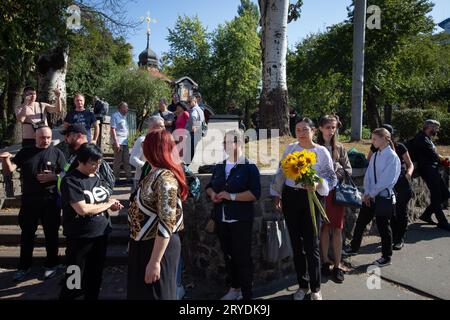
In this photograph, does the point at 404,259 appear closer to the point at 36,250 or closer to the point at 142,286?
the point at 142,286

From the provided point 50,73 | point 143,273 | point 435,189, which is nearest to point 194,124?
point 435,189

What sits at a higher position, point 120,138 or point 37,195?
point 120,138

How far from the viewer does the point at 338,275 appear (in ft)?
16.2

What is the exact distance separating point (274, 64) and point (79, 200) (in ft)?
22.3

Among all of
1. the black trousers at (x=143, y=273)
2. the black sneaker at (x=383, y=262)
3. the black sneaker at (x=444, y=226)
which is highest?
the black trousers at (x=143, y=273)

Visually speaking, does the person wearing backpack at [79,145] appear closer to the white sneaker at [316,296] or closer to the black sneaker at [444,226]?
the white sneaker at [316,296]

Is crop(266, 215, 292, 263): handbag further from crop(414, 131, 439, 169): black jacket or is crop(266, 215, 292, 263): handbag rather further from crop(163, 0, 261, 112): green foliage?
crop(163, 0, 261, 112): green foliage

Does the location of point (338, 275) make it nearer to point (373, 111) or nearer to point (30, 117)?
point (30, 117)

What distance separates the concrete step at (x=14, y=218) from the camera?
627 cm

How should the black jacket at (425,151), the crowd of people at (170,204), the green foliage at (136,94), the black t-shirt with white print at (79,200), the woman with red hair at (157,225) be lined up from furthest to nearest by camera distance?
1. the green foliage at (136,94)
2. the black jacket at (425,151)
3. the black t-shirt with white print at (79,200)
4. the crowd of people at (170,204)
5. the woman with red hair at (157,225)

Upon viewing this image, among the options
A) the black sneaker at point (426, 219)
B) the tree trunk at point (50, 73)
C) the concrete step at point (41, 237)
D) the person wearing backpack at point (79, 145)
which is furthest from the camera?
the tree trunk at point (50, 73)

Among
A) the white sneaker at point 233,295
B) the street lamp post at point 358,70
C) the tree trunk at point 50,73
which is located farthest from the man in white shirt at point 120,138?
the street lamp post at point 358,70

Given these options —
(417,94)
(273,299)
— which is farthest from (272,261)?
(417,94)

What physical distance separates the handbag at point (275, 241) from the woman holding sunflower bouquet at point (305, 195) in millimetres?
431
